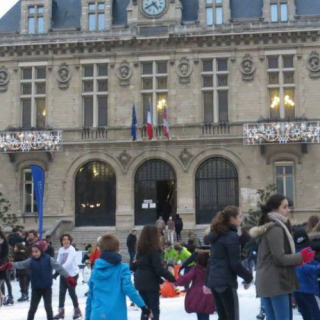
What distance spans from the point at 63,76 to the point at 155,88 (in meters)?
4.68

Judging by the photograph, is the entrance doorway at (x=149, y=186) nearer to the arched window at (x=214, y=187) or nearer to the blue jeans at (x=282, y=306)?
the arched window at (x=214, y=187)

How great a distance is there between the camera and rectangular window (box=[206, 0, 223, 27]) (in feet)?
98.6

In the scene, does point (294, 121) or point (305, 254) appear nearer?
point (305, 254)

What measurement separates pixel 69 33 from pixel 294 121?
473 inches

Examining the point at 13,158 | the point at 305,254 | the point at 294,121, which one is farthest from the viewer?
the point at 13,158

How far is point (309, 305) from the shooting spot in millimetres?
8234

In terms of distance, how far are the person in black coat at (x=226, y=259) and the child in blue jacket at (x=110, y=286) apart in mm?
997

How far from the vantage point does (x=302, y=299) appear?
8305mm

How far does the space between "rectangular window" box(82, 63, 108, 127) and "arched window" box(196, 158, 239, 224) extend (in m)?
5.58

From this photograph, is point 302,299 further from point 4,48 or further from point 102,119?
point 4,48

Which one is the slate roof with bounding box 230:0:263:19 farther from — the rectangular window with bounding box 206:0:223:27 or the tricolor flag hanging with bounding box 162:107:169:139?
→ the tricolor flag hanging with bounding box 162:107:169:139

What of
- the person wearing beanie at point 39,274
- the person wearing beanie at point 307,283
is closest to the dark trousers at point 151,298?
the person wearing beanie at point 307,283

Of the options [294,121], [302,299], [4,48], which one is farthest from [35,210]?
[302,299]

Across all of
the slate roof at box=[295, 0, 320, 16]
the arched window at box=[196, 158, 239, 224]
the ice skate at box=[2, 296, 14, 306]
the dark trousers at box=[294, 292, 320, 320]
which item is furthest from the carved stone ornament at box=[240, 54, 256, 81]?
the dark trousers at box=[294, 292, 320, 320]
